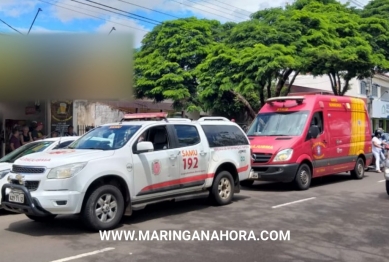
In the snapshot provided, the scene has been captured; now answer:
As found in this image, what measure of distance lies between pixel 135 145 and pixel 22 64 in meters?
4.86

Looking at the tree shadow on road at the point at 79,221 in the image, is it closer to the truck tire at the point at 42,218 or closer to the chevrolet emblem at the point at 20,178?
the truck tire at the point at 42,218

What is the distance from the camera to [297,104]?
42.7 feet

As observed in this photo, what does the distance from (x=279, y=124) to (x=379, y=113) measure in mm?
30517

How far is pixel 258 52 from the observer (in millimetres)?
18125

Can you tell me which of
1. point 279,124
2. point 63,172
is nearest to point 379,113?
point 279,124

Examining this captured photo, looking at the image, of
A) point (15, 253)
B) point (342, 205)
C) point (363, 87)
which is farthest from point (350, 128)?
point (363, 87)

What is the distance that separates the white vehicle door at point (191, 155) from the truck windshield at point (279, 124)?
3.90 metres

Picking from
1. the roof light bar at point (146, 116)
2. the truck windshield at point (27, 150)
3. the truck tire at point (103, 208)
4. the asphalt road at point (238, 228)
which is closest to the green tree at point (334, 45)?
the asphalt road at point (238, 228)

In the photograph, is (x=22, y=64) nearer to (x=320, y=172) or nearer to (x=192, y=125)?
(x=192, y=125)

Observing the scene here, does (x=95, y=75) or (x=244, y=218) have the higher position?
(x=95, y=75)

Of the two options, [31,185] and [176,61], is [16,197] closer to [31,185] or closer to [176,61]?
[31,185]

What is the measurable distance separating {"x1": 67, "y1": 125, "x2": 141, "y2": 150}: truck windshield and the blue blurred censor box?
312 cm

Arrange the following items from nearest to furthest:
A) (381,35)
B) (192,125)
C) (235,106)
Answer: (192,125)
(381,35)
(235,106)

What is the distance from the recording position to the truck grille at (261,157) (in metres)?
11.9
